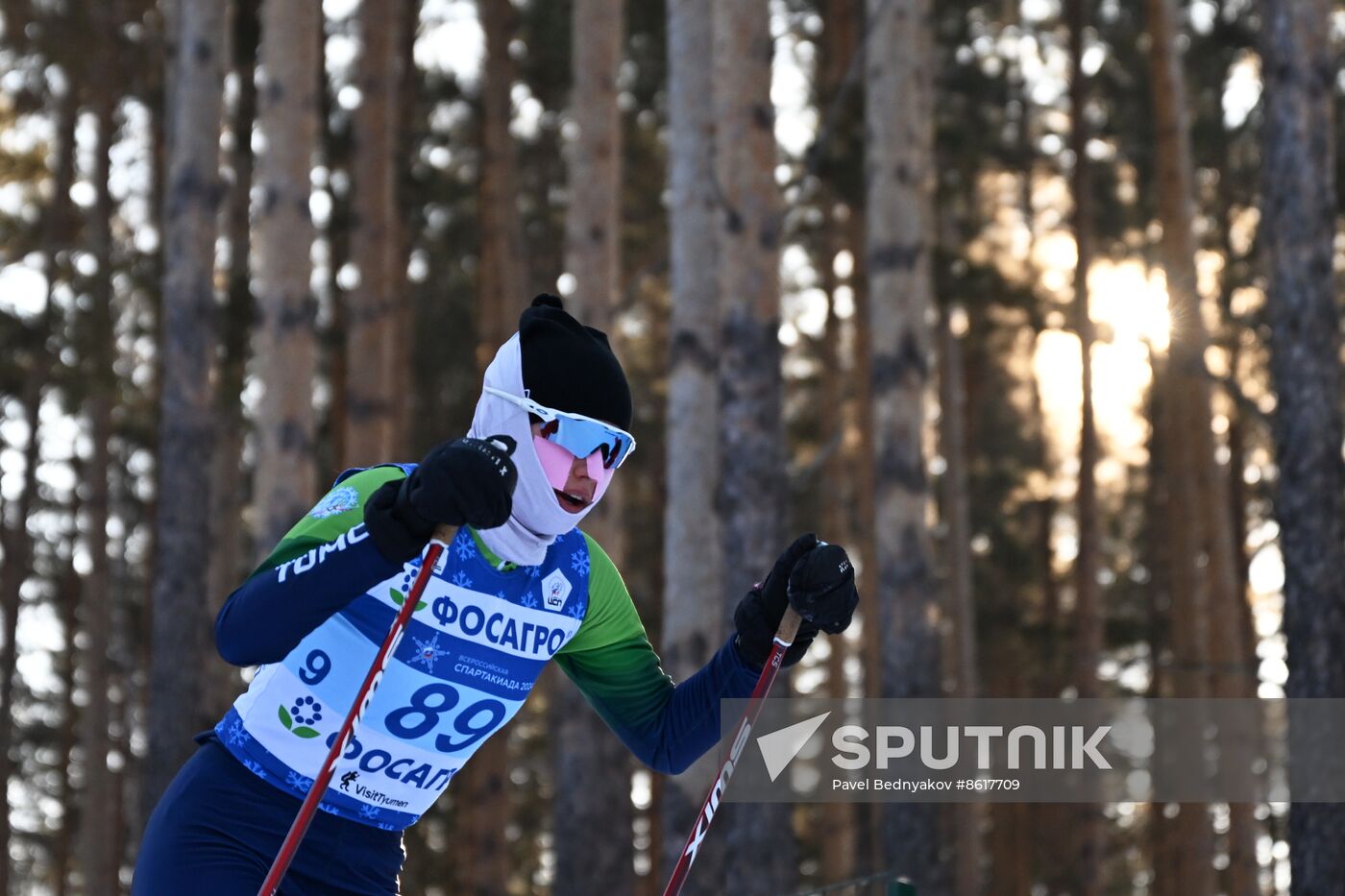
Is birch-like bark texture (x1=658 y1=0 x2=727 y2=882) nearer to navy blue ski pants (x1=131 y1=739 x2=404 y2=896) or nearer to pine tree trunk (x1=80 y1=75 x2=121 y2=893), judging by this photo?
navy blue ski pants (x1=131 y1=739 x2=404 y2=896)

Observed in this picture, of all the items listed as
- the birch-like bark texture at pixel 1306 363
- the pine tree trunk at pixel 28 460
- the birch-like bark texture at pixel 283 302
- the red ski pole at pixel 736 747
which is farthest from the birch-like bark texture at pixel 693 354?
the pine tree trunk at pixel 28 460

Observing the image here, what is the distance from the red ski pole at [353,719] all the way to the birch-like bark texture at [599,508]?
6.80m

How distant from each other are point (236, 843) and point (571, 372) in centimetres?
111

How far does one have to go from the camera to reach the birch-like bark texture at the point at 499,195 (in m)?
15.8

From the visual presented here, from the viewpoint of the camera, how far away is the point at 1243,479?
894 inches

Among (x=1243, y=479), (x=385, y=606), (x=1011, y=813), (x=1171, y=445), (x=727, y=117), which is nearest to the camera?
(x=385, y=606)

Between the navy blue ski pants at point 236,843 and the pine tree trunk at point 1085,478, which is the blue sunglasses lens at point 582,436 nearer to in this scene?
the navy blue ski pants at point 236,843

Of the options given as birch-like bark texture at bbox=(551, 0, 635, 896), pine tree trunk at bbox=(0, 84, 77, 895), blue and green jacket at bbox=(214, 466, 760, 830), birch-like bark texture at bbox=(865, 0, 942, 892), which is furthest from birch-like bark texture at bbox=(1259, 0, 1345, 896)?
pine tree trunk at bbox=(0, 84, 77, 895)

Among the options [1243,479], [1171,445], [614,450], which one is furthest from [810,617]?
[1243,479]

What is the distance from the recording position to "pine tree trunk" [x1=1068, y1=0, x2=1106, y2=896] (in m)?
17.6

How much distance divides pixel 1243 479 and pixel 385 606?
68.6 feet

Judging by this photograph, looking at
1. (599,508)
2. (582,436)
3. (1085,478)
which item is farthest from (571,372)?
(1085,478)

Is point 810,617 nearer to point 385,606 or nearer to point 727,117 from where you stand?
point 385,606

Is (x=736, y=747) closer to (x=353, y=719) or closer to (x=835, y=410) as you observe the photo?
(x=353, y=719)
